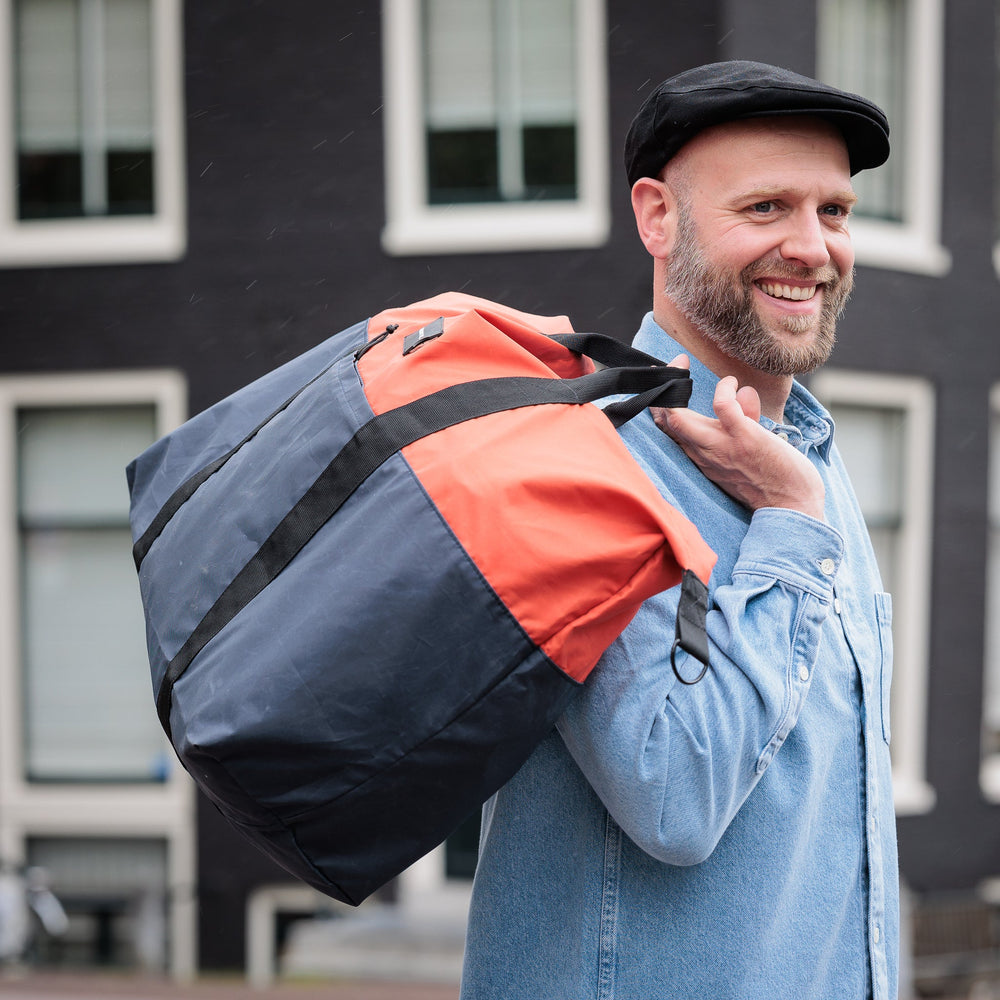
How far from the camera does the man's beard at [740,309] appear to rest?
1.37 metres

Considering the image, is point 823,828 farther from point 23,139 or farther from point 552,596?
point 23,139

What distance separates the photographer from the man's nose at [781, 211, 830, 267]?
4.45 feet

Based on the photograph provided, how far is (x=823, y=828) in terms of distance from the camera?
1321mm

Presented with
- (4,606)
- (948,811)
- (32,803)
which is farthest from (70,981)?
(948,811)

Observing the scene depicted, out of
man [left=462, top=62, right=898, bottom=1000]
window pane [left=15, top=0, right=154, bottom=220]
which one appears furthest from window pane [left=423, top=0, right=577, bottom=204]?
man [left=462, top=62, right=898, bottom=1000]

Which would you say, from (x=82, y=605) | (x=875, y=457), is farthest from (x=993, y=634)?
(x=82, y=605)

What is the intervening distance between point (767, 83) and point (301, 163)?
6.32 m

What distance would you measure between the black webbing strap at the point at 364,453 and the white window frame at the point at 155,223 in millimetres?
6533

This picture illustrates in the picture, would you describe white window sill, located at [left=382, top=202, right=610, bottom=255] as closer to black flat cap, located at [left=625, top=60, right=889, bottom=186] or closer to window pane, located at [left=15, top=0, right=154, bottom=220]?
window pane, located at [left=15, top=0, right=154, bottom=220]

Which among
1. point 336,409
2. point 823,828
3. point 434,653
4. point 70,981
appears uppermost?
point 336,409

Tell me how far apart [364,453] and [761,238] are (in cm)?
56

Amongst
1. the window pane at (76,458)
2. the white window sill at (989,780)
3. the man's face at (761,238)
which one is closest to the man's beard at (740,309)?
the man's face at (761,238)

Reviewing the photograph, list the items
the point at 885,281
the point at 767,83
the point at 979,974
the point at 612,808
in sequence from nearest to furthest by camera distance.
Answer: the point at 612,808, the point at 767,83, the point at 979,974, the point at 885,281

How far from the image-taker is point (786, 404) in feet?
5.15
